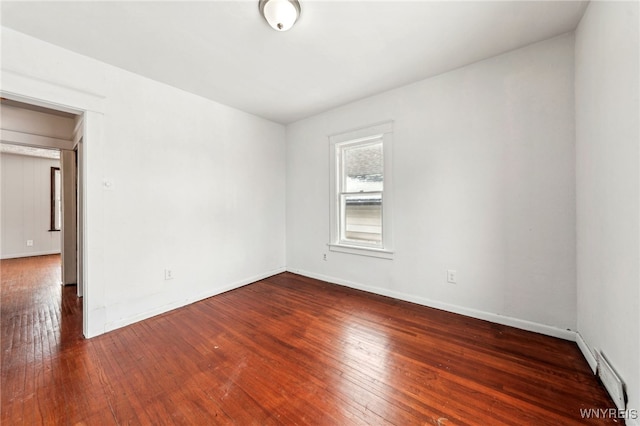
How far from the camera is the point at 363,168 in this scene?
3.52 metres

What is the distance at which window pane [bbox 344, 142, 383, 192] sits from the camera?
336 centimetres

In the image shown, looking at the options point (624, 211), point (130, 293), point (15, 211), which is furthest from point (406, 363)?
point (15, 211)

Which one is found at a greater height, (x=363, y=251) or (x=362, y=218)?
(x=362, y=218)

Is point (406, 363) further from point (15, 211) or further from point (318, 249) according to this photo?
point (15, 211)

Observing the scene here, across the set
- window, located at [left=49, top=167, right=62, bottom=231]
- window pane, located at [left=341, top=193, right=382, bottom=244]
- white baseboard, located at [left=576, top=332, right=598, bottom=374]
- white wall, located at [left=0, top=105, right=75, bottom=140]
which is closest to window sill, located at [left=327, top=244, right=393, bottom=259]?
window pane, located at [left=341, top=193, right=382, bottom=244]

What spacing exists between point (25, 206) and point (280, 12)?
812 cm

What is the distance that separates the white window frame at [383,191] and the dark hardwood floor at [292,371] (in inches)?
33.8

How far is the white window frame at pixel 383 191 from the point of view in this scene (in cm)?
313

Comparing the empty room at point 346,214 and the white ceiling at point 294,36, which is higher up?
the white ceiling at point 294,36

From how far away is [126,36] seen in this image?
203cm

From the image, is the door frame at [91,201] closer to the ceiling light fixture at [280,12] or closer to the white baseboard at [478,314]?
the ceiling light fixture at [280,12]

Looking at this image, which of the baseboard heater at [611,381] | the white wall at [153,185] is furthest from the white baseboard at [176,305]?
the baseboard heater at [611,381]

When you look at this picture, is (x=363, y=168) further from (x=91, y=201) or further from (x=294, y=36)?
(x=91, y=201)

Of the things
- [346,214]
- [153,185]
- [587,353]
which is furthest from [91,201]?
[587,353]
